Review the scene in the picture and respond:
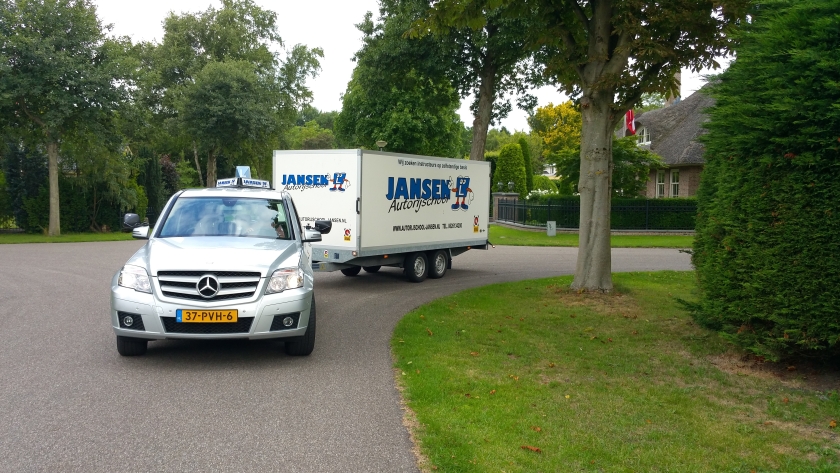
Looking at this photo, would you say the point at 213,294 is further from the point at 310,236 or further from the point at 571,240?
the point at 571,240

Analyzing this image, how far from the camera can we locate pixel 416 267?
15.5 m

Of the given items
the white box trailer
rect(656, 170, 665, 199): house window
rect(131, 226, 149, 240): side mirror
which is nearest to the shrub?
rect(656, 170, 665, 199): house window

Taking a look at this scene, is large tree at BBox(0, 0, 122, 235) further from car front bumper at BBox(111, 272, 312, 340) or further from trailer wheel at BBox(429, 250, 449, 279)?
car front bumper at BBox(111, 272, 312, 340)

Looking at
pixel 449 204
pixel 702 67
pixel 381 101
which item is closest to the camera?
pixel 702 67

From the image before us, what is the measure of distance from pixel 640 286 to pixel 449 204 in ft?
15.2

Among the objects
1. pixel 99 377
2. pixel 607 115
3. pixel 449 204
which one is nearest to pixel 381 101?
pixel 449 204

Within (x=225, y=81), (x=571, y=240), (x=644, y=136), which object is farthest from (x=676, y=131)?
(x=225, y=81)

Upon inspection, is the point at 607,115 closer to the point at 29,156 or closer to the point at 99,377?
the point at 99,377

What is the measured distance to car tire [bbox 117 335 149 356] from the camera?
753 centimetres

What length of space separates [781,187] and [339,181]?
8754 mm

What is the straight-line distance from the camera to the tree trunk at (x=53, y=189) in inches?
1159

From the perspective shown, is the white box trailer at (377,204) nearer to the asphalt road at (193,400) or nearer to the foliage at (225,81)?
the asphalt road at (193,400)

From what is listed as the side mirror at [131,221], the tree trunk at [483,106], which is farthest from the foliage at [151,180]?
the side mirror at [131,221]

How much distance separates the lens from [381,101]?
4903 centimetres
